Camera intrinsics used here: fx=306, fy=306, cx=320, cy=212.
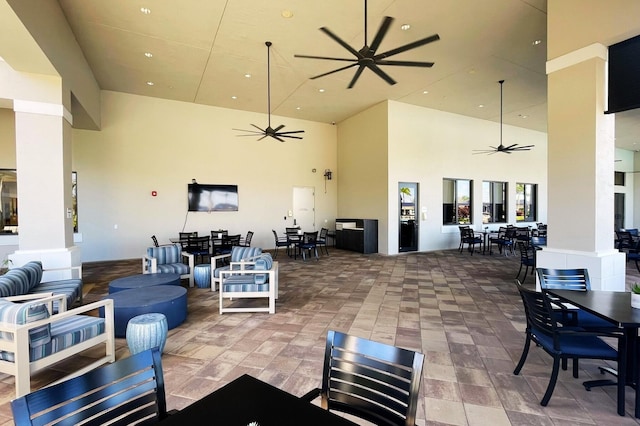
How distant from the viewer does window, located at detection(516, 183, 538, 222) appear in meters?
12.3

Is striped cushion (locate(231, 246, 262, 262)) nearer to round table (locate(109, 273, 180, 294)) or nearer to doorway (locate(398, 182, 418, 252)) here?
round table (locate(109, 273, 180, 294))

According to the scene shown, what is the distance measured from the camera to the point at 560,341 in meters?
2.39

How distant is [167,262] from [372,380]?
18.4 ft

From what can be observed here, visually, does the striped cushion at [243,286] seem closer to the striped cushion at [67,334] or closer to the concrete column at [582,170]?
the striped cushion at [67,334]

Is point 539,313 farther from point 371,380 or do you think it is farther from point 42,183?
point 42,183

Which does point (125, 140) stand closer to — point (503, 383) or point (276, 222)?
point (276, 222)

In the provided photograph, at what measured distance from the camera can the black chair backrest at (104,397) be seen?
1.00 m

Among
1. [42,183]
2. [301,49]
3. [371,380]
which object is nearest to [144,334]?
[371,380]

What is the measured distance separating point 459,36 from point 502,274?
16.4ft

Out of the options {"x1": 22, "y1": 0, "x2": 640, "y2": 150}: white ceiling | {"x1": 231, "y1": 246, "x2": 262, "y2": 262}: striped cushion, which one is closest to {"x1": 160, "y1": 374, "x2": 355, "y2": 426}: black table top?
{"x1": 231, "y1": 246, "x2": 262, "y2": 262}: striped cushion

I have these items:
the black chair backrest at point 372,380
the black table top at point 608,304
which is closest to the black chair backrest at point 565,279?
the black table top at point 608,304

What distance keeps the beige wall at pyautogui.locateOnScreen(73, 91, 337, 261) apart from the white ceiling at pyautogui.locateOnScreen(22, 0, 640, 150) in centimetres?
64

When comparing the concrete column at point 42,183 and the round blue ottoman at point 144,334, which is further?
the concrete column at point 42,183

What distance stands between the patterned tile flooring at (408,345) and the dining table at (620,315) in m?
0.15
